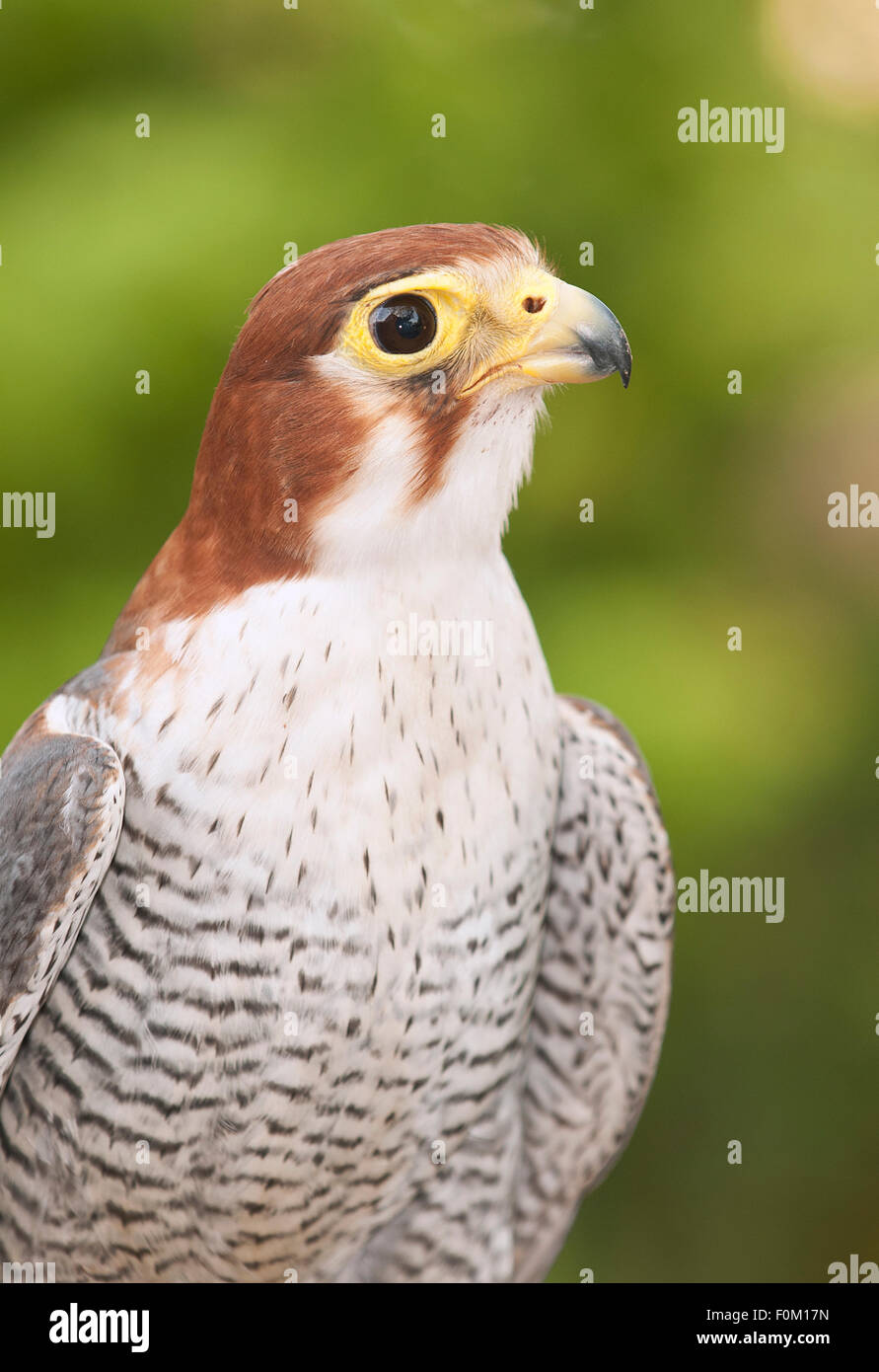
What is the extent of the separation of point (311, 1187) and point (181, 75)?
6.67ft

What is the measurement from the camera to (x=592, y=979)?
5.75 feet

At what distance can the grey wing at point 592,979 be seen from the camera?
5.53 ft

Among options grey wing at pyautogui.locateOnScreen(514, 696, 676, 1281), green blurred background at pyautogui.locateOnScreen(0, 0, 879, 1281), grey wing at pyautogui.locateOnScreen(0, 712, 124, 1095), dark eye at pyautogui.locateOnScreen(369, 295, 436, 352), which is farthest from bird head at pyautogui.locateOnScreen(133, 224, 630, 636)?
green blurred background at pyautogui.locateOnScreen(0, 0, 879, 1281)

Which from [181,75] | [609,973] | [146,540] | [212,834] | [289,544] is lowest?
[609,973]

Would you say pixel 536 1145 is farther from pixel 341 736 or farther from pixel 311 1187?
pixel 341 736

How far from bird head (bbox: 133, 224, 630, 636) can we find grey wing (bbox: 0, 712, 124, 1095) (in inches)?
9.4

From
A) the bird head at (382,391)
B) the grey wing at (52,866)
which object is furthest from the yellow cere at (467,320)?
the grey wing at (52,866)

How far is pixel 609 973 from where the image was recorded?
1.76 m

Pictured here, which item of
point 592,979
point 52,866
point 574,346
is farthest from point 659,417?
point 52,866

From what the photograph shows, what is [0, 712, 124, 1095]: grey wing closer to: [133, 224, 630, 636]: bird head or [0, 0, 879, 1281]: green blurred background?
[133, 224, 630, 636]: bird head

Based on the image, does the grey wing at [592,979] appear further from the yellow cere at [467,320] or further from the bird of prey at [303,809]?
the yellow cere at [467,320]

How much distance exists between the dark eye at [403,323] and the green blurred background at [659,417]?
1.17 m

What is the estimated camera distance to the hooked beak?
4.00ft
